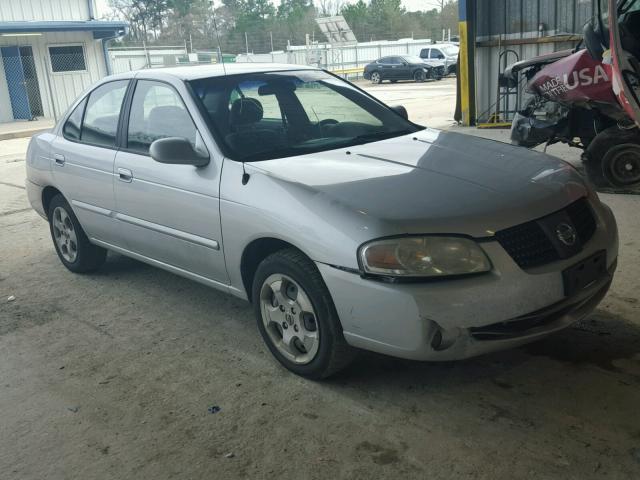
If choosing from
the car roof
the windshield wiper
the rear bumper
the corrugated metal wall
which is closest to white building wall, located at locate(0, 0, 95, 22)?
the corrugated metal wall

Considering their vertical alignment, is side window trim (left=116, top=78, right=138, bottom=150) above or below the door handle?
above

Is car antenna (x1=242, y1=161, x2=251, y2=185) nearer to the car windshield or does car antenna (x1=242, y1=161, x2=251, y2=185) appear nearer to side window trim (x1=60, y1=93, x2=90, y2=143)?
Answer: the car windshield

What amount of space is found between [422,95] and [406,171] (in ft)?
63.3

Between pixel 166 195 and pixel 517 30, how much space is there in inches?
394

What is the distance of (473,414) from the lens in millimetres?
3133

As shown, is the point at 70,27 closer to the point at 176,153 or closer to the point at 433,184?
the point at 176,153

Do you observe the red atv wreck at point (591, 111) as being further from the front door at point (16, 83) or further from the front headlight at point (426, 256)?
the front door at point (16, 83)

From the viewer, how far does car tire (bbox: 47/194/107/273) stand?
5422mm

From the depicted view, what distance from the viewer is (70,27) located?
21.8 m

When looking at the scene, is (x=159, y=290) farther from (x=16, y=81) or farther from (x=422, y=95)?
(x=16, y=81)

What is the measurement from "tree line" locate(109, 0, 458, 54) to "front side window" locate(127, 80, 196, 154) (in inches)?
1332

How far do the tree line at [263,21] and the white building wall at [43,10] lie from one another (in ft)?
48.8

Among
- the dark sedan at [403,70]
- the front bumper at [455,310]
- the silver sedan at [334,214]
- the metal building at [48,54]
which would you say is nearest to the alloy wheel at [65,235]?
the silver sedan at [334,214]

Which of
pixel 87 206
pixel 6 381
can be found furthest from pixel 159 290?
pixel 6 381
